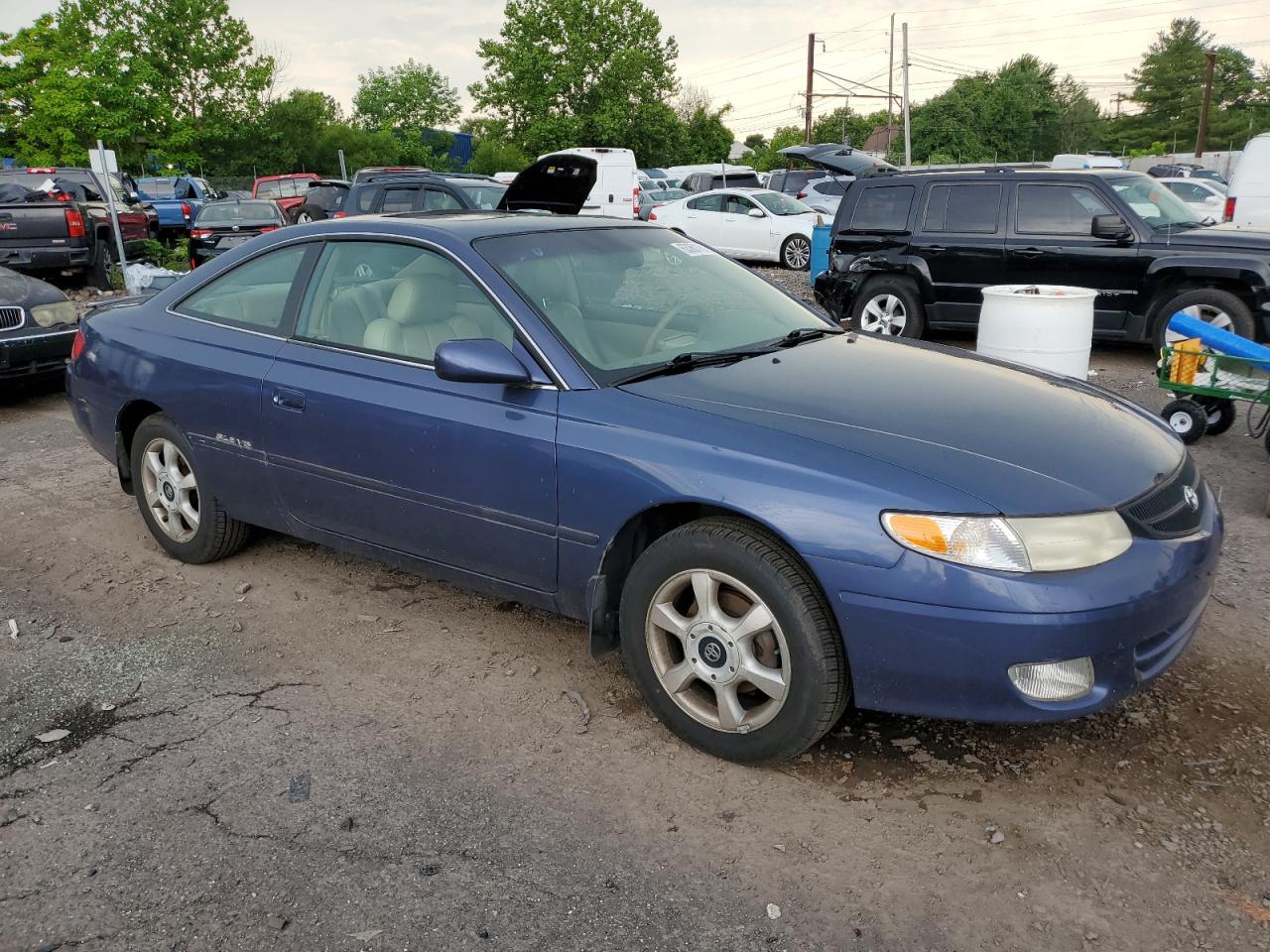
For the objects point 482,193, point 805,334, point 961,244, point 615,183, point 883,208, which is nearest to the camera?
point 805,334

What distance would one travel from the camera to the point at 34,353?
27.3 feet

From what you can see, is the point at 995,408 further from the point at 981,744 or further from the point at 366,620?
the point at 366,620

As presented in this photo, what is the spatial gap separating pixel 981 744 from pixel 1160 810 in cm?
53

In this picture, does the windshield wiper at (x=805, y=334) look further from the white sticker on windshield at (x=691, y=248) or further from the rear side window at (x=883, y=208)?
the rear side window at (x=883, y=208)

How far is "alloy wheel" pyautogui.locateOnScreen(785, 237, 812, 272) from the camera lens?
1845 centimetres

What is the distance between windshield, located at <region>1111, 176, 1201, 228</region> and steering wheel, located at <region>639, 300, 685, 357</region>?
6.99 meters

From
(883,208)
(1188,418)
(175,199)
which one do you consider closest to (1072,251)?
(883,208)

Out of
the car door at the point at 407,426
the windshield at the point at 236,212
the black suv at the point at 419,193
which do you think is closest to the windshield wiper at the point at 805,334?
the car door at the point at 407,426

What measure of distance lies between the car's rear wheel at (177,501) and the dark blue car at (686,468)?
0.02 metres

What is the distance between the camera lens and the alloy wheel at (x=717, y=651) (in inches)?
116

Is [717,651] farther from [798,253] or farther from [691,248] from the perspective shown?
[798,253]

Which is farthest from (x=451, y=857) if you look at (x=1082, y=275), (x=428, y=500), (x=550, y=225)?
(x=1082, y=275)

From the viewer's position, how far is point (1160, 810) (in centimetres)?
282

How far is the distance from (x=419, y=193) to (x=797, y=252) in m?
7.56
